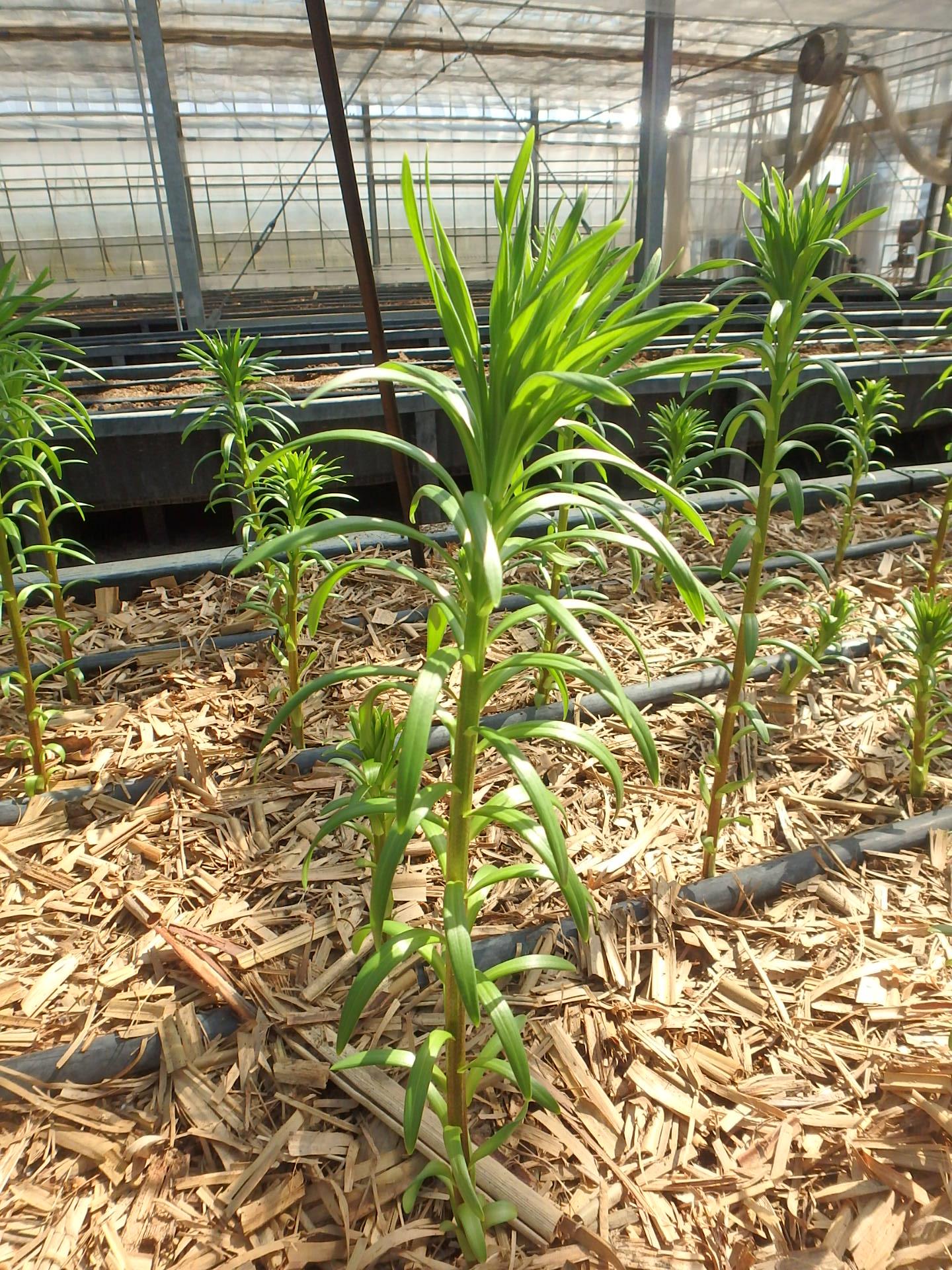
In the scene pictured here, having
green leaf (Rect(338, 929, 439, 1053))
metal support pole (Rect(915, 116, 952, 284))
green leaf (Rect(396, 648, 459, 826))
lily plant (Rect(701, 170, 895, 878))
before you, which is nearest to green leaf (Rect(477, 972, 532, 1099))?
green leaf (Rect(338, 929, 439, 1053))

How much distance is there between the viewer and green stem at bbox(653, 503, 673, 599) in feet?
9.06

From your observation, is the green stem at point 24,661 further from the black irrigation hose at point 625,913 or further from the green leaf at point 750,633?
the green leaf at point 750,633

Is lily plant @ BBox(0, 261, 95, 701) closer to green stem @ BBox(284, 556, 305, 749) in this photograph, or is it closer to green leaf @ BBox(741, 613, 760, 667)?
green stem @ BBox(284, 556, 305, 749)

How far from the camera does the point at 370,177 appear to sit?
34.3ft

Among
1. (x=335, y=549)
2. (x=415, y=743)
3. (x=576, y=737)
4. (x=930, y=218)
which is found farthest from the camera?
(x=930, y=218)

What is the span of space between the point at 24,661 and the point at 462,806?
1.34 m

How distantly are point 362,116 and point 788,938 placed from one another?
1210 cm

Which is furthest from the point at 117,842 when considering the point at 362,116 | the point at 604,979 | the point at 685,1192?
the point at 362,116

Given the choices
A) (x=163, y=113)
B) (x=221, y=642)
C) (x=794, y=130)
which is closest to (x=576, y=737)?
(x=221, y=642)

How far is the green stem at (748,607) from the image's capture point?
1.50 meters

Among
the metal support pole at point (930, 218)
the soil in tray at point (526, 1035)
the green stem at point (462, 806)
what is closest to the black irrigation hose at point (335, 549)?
the soil in tray at point (526, 1035)

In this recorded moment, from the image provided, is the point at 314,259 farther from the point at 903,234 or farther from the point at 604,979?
the point at 604,979

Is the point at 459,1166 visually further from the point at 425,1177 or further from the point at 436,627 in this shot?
the point at 436,627

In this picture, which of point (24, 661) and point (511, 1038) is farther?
point (24, 661)
